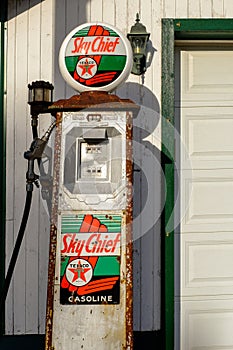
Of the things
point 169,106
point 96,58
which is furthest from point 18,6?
point 169,106

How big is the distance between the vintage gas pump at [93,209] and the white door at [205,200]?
995mm

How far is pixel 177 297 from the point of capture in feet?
16.8

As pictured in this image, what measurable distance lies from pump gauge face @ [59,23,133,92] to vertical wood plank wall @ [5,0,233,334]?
68cm

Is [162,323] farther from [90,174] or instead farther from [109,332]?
[90,174]

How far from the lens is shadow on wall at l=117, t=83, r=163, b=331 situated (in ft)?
16.3

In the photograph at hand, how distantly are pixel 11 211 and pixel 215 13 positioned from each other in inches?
77.8

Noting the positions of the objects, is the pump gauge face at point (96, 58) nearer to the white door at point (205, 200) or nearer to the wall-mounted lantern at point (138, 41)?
the wall-mounted lantern at point (138, 41)

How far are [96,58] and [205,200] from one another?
4.76ft

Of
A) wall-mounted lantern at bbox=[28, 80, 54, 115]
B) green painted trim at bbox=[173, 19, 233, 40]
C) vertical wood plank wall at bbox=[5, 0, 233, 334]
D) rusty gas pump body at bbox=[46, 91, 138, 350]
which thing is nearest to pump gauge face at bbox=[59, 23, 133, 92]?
rusty gas pump body at bbox=[46, 91, 138, 350]

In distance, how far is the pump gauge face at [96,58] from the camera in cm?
430

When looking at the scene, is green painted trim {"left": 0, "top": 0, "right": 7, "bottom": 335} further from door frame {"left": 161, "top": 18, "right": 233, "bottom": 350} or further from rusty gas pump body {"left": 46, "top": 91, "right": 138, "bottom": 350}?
door frame {"left": 161, "top": 18, "right": 233, "bottom": 350}

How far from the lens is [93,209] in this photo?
421cm

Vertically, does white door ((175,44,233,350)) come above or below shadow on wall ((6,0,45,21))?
below

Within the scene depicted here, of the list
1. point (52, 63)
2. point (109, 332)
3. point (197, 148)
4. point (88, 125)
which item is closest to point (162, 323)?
point (109, 332)
